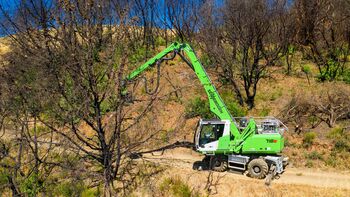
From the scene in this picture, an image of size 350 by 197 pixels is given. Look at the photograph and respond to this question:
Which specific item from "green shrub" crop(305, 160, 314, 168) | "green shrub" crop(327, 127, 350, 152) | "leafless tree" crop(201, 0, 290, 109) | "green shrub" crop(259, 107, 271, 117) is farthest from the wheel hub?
"leafless tree" crop(201, 0, 290, 109)

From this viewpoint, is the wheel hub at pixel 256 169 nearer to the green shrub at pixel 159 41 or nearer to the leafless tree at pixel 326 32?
the leafless tree at pixel 326 32

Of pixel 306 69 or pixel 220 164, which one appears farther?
pixel 306 69

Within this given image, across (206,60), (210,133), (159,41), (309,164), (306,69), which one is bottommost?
(309,164)

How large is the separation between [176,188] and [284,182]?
3799 mm

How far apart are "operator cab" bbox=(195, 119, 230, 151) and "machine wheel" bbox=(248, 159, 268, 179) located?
142cm

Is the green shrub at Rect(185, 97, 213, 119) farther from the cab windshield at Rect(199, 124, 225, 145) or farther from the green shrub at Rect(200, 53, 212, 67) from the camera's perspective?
the cab windshield at Rect(199, 124, 225, 145)

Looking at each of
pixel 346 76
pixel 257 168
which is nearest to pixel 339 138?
pixel 257 168

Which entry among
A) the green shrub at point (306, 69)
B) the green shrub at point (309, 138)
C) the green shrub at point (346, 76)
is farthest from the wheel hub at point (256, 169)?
the green shrub at point (306, 69)

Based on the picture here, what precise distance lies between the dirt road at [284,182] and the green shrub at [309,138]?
2113 mm

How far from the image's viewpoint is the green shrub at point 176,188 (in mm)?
12484

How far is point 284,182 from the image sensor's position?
507 inches

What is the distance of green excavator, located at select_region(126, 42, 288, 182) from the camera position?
13016 mm

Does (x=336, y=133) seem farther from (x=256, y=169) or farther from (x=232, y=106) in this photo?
(x=256, y=169)

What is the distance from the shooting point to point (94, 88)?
23.0ft
